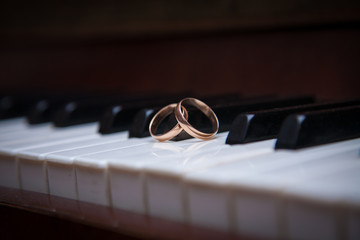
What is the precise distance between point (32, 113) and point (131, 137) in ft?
1.85

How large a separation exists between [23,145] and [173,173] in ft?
1.63

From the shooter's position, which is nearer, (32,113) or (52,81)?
(32,113)

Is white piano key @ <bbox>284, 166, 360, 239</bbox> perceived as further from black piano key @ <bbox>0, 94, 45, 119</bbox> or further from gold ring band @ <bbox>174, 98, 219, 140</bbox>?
black piano key @ <bbox>0, 94, 45, 119</bbox>

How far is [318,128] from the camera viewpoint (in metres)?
0.80

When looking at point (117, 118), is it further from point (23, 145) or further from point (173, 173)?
point (173, 173)

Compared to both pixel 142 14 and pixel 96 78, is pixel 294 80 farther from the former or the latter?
pixel 96 78

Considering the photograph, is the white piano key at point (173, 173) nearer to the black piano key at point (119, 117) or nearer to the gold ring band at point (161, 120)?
the gold ring band at point (161, 120)

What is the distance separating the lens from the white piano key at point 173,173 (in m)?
0.68

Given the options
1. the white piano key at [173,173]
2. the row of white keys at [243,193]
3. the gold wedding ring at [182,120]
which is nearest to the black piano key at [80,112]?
the gold wedding ring at [182,120]

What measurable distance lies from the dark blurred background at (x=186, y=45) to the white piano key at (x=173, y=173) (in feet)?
1.96

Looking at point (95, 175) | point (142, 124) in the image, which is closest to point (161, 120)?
point (142, 124)

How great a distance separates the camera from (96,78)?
6.72 feet

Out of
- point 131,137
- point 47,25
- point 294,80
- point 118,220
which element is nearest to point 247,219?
point 118,220

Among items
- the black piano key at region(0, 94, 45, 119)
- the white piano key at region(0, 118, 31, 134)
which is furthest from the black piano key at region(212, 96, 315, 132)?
the black piano key at region(0, 94, 45, 119)
